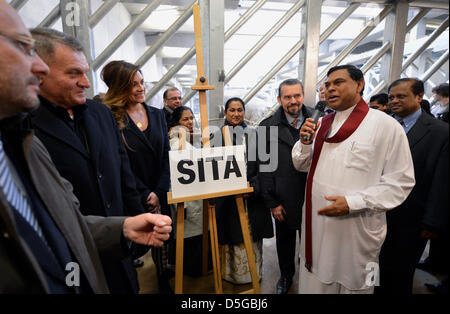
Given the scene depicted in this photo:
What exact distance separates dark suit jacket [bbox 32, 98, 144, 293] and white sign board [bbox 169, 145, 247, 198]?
285 mm

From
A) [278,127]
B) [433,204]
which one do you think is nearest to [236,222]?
[278,127]

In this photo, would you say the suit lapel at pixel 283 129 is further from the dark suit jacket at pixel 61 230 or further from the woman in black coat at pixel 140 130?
the dark suit jacket at pixel 61 230

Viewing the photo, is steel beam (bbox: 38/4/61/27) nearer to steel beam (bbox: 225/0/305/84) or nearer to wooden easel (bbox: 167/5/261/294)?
steel beam (bbox: 225/0/305/84)

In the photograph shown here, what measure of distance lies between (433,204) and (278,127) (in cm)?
117

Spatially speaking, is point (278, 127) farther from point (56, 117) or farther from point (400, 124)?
point (56, 117)

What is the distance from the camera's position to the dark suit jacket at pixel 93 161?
0.87 meters

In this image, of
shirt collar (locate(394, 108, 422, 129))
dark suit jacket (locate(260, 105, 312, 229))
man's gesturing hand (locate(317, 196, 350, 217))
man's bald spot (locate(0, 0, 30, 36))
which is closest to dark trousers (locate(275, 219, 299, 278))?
dark suit jacket (locate(260, 105, 312, 229))

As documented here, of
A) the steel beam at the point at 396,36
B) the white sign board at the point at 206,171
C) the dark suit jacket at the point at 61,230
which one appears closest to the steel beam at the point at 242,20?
the white sign board at the point at 206,171

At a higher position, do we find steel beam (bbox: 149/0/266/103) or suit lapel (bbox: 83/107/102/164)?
steel beam (bbox: 149/0/266/103)

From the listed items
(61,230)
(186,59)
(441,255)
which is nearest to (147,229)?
(61,230)

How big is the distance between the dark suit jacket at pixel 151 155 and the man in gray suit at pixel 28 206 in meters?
0.72

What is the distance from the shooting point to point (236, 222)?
1657mm

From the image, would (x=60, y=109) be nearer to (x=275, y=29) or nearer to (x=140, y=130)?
(x=140, y=130)

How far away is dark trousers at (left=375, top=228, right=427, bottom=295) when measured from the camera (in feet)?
2.47
